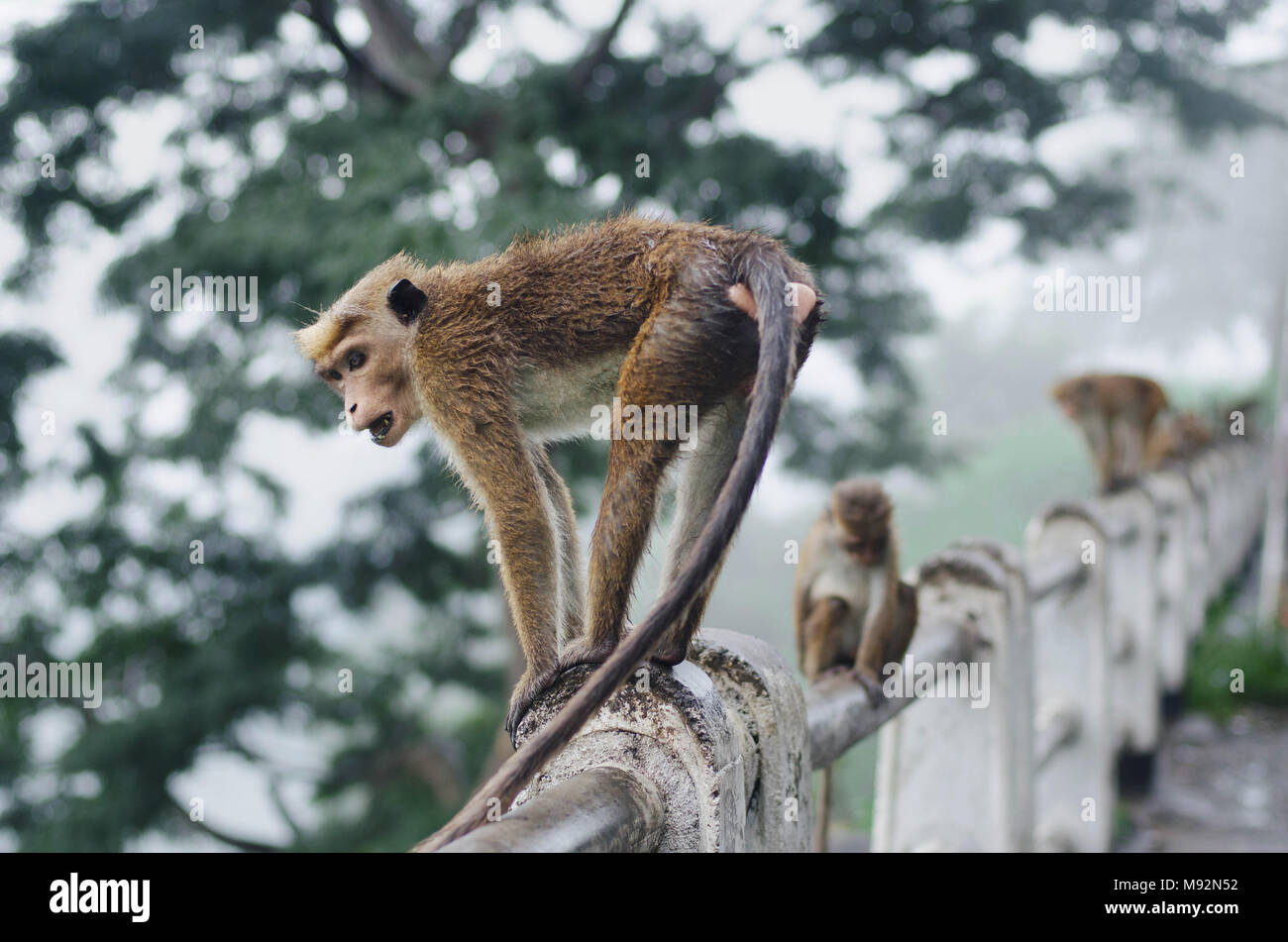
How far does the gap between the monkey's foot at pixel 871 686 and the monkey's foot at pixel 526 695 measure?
2.70 feet

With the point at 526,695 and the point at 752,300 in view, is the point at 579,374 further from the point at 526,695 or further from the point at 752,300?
the point at 526,695

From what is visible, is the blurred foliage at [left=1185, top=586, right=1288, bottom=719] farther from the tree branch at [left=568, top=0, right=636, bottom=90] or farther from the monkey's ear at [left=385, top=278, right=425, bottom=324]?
the monkey's ear at [left=385, top=278, right=425, bottom=324]

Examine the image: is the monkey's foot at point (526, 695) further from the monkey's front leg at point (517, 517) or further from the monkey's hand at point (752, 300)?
the monkey's hand at point (752, 300)

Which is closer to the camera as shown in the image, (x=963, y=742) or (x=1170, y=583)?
(x=963, y=742)

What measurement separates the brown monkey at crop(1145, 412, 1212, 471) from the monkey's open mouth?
6752mm

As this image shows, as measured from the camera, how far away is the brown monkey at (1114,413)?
7.00 metres

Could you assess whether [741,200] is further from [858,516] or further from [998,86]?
[858,516]

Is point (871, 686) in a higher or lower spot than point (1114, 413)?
lower

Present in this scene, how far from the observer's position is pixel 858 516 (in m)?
2.95

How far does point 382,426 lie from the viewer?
2180 millimetres

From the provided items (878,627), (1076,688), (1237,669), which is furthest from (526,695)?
(1237,669)

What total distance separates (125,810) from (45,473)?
1.81 metres

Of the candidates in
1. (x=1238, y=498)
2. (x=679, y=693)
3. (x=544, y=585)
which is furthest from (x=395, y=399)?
(x=1238, y=498)

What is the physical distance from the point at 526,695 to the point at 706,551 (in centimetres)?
42
